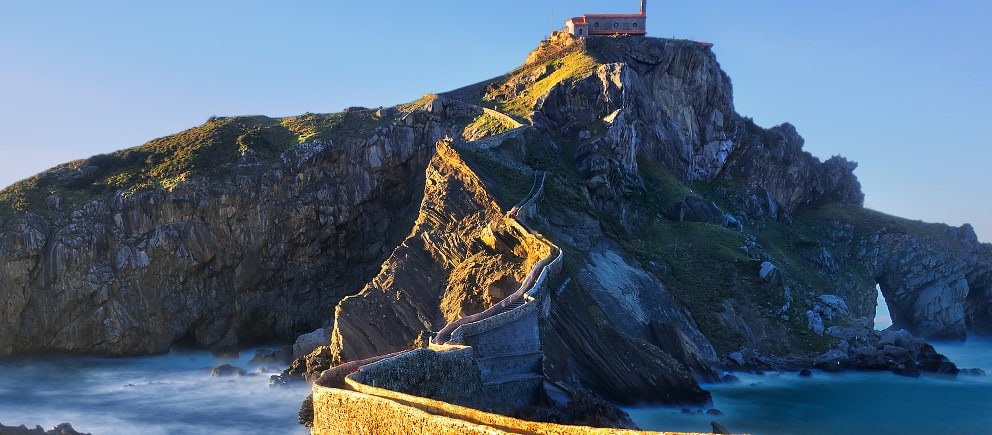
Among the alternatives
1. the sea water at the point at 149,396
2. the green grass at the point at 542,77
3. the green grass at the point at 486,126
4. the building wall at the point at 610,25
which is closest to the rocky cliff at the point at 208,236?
the sea water at the point at 149,396

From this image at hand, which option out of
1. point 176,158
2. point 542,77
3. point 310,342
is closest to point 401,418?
point 310,342

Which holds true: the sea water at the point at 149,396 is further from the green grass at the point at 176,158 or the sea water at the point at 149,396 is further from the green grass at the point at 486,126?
the green grass at the point at 486,126

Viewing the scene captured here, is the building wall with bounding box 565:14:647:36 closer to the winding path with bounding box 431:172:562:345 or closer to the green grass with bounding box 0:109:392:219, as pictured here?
the green grass with bounding box 0:109:392:219

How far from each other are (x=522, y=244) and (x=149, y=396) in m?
21.6

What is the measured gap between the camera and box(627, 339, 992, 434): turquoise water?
35.8 m

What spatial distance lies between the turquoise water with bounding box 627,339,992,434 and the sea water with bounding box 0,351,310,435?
57.4 feet

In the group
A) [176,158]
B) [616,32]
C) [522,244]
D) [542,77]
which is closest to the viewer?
[522,244]

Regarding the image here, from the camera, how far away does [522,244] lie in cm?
4194

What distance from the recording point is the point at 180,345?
193ft

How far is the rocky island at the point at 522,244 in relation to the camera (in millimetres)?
39969

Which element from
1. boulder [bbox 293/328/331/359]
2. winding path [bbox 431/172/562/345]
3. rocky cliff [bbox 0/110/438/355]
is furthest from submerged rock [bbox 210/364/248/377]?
winding path [bbox 431/172/562/345]

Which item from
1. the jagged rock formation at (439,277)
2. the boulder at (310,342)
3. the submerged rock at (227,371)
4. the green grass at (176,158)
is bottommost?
the submerged rock at (227,371)

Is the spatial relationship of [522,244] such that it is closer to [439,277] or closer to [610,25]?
[439,277]

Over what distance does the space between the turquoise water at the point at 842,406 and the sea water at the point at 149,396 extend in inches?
689
